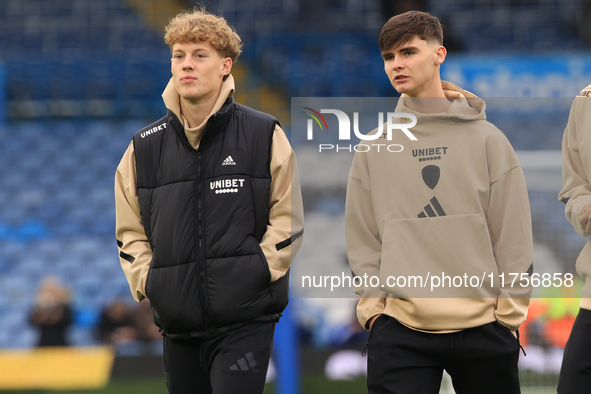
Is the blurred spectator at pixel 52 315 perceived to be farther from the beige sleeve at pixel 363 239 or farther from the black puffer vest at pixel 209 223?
the beige sleeve at pixel 363 239

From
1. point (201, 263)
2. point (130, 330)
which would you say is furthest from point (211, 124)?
point (130, 330)

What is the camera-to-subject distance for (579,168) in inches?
116

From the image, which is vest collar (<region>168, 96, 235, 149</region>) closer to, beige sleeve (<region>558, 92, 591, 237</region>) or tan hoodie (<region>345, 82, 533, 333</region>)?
tan hoodie (<region>345, 82, 533, 333</region>)

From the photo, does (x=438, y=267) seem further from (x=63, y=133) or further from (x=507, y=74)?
(x=63, y=133)

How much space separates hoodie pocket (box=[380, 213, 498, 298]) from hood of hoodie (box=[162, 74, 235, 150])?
799mm

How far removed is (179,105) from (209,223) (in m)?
0.52

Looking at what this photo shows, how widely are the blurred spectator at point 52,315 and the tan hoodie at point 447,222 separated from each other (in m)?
5.91

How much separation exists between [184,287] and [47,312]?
5.85 meters

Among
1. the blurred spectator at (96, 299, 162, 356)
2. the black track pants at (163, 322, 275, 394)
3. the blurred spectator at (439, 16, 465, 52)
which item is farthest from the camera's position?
the blurred spectator at (439, 16, 465, 52)

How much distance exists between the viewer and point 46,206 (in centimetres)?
994

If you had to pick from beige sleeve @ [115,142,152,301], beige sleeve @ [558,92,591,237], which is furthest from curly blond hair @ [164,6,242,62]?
beige sleeve @ [558,92,591,237]

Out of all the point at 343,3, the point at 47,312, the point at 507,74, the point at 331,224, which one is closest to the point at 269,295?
the point at 331,224

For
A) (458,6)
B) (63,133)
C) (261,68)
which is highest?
(458,6)

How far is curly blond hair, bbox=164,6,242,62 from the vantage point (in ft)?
9.52
